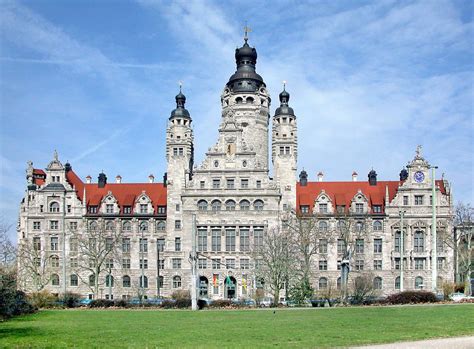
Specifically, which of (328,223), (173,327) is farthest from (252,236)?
(173,327)

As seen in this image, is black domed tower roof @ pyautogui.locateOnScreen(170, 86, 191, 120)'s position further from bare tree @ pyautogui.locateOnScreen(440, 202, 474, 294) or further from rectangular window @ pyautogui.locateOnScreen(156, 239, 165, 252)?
bare tree @ pyautogui.locateOnScreen(440, 202, 474, 294)

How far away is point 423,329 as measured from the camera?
27.0 m

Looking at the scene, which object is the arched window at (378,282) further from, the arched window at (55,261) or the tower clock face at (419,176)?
the arched window at (55,261)

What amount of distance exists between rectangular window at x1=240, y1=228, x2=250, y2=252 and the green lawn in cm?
3914

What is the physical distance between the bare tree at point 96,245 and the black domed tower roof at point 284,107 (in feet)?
83.5

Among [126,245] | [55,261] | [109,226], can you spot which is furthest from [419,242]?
[55,261]

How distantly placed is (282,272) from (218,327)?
3311 cm

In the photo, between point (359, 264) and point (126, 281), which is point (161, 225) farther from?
point (359, 264)

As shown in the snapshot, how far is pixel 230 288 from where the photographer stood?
7431cm

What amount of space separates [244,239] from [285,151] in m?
12.7

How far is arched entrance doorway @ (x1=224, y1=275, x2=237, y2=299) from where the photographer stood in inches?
2908

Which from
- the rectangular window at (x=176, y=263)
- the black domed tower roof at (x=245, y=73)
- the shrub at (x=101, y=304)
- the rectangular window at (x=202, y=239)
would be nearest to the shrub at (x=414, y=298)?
the shrub at (x=101, y=304)

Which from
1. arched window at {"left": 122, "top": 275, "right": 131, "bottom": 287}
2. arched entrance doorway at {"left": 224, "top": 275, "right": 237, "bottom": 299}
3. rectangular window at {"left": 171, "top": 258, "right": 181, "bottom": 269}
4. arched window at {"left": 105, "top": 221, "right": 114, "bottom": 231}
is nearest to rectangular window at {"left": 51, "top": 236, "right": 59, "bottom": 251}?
arched window at {"left": 105, "top": 221, "right": 114, "bottom": 231}

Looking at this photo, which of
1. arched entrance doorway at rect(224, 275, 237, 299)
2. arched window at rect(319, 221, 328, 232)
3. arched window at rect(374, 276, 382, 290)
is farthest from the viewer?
arched window at rect(319, 221, 328, 232)
